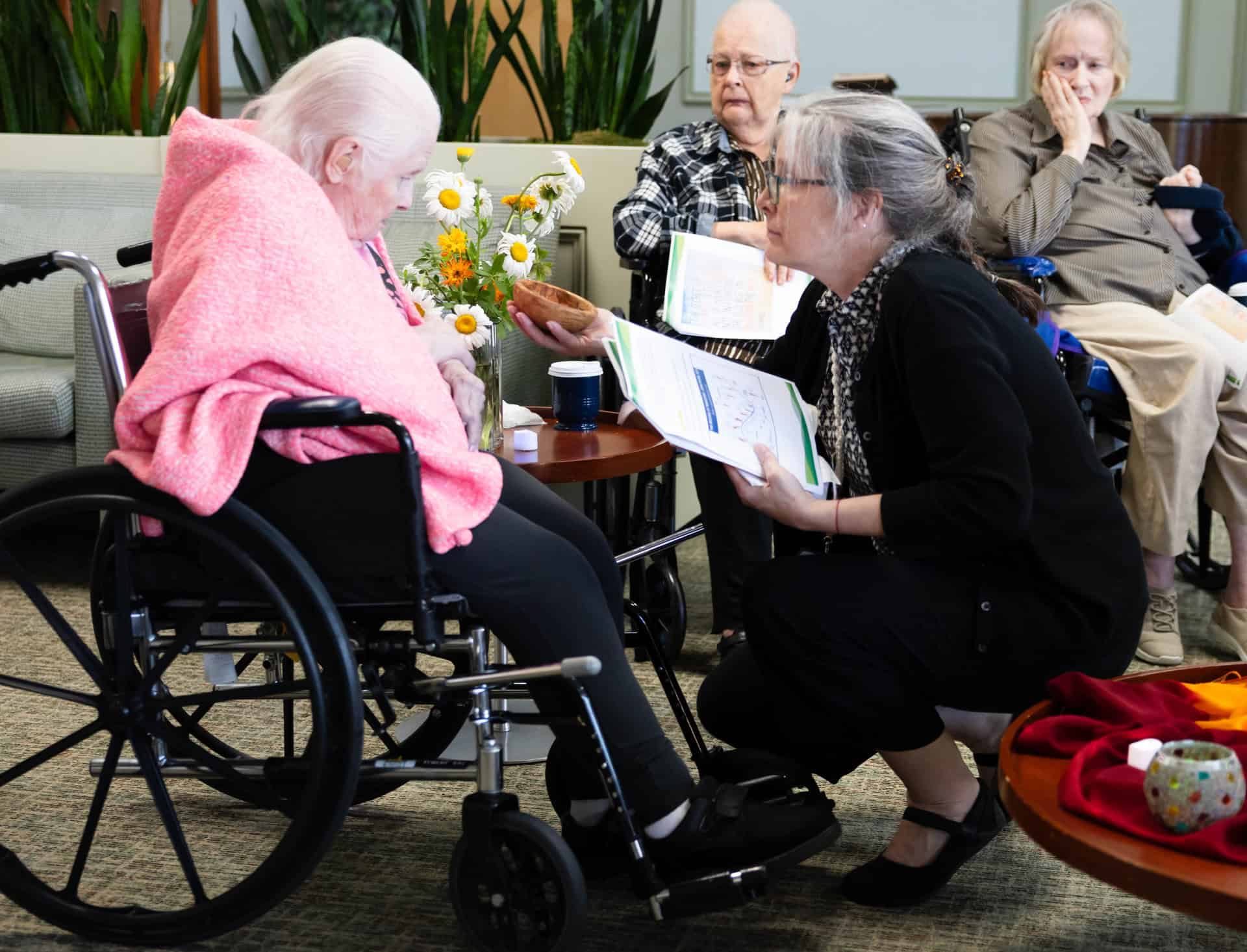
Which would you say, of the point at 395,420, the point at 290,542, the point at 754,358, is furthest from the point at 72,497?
the point at 754,358

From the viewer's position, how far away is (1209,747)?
4.02 ft

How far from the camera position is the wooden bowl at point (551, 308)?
1.95m

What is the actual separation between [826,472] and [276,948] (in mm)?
842

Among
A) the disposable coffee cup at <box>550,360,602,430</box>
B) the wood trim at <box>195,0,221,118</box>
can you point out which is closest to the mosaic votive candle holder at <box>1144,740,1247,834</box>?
the disposable coffee cup at <box>550,360,602,430</box>

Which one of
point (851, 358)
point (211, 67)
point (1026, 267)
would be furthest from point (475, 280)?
point (211, 67)

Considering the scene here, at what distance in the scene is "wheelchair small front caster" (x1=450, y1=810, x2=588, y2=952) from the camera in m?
1.38

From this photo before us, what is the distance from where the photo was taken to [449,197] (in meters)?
1.91

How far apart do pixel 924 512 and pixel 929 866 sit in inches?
17.6

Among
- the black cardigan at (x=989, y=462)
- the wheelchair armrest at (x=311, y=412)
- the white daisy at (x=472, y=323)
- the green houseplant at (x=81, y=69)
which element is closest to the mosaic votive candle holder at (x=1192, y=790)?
the black cardigan at (x=989, y=462)

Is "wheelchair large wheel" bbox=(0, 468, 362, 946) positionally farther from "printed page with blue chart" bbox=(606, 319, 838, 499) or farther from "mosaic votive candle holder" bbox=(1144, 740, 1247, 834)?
"mosaic votive candle holder" bbox=(1144, 740, 1247, 834)

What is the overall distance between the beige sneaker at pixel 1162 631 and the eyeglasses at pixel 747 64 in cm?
130

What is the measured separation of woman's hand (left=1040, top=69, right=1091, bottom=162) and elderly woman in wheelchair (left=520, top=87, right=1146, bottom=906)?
1436 mm

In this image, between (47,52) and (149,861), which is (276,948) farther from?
(47,52)

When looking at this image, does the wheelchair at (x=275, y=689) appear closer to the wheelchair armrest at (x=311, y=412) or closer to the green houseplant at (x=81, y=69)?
the wheelchair armrest at (x=311, y=412)
